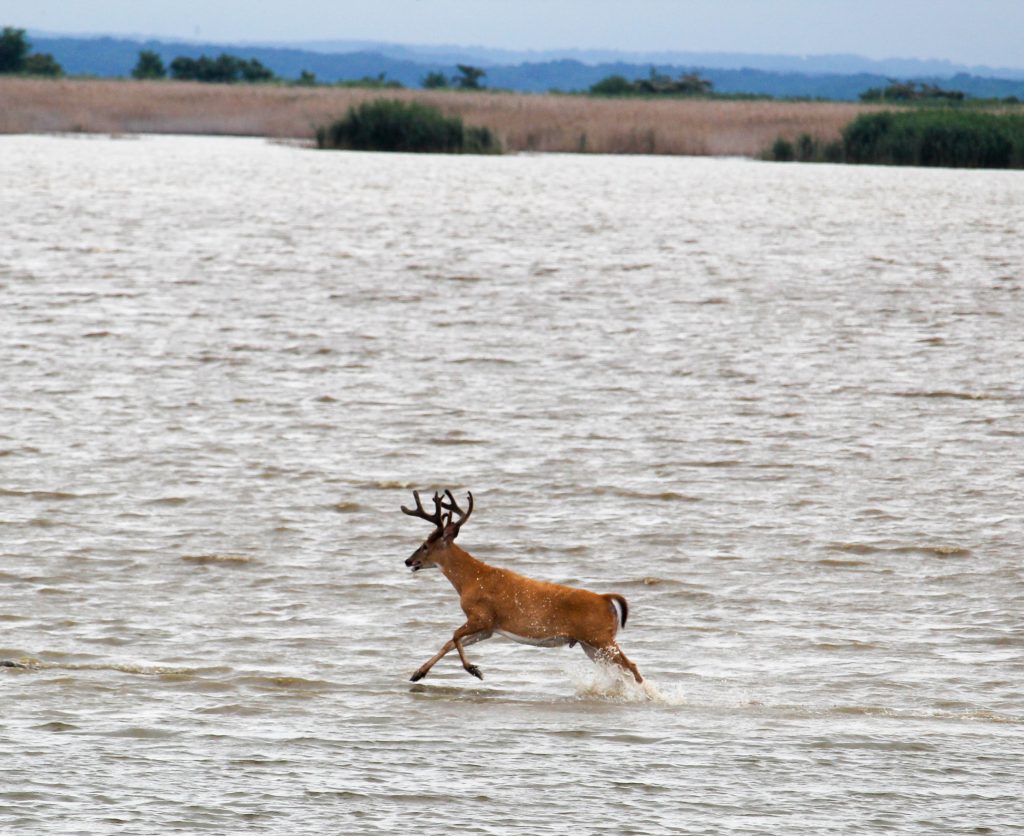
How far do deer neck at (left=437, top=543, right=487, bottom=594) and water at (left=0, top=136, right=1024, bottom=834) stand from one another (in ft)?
1.66

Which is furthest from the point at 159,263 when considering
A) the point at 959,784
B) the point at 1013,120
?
the point at 1013,120

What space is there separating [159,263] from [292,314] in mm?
7078

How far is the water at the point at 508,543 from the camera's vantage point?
680 cm

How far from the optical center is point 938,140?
173ft

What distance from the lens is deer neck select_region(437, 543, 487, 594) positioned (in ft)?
28.0

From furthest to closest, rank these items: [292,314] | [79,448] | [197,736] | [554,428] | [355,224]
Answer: [355,224] < [292,314] < [554,428] < [79,448] < [197,736]

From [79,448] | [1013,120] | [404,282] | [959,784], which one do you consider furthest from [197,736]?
[1013,120]

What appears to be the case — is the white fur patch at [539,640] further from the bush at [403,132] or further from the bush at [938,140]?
the bush at [403,132]

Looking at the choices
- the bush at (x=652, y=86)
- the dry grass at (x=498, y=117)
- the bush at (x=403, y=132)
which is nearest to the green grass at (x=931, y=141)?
the dry grass at (x=498, y=117)

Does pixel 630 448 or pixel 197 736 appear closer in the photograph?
pixel 197 736

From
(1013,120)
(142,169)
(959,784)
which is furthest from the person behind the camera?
(142,169)

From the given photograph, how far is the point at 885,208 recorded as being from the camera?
46.7m

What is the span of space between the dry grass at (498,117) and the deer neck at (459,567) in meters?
50.0

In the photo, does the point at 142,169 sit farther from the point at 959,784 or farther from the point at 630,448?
the point at 959,784
